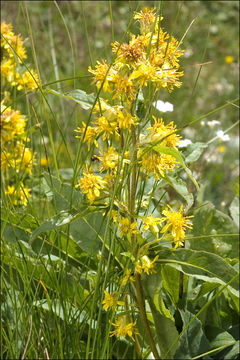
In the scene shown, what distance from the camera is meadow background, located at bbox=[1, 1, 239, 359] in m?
1.14

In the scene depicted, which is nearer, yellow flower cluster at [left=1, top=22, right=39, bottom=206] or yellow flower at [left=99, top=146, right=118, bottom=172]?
yellow flower at [left=99, top=146, right=118, bottom=172]

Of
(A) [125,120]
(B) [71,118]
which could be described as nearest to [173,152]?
(A) [125,120]

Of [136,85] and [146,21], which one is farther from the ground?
[146,21]

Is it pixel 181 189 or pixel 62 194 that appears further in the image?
pixel 62 194

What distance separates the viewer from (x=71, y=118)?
1676 millimetres

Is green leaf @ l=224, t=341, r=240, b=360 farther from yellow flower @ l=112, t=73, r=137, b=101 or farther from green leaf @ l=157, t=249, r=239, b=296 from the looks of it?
yellow flower @ l=112, t=73, r=137, b=101

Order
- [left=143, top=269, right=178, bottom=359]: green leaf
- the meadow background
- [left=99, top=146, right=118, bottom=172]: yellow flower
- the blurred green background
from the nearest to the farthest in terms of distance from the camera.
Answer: [left=99, top=146, right=118, bottom=172]: yellow flower < [left=143, top=269, right=178, bottom=359]: green leaf < the meadow background < the blurred green background

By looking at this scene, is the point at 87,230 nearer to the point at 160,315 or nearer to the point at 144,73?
the point at 160,315

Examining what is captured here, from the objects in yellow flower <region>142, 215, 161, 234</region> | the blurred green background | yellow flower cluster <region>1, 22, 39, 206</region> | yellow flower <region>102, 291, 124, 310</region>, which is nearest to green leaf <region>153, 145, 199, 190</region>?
yellow flower <region>142, 215, 161, 234</region>

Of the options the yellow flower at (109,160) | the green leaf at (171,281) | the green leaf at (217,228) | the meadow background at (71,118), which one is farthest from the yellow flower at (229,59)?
the yellow flower at (109,160)

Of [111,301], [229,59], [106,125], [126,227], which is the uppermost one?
[229,59]

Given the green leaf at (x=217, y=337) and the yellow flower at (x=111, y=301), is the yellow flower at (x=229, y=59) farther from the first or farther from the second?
the yellow flower at (x=111, y=301)

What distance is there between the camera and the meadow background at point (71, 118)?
1.14 m

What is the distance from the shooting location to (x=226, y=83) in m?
3.17
